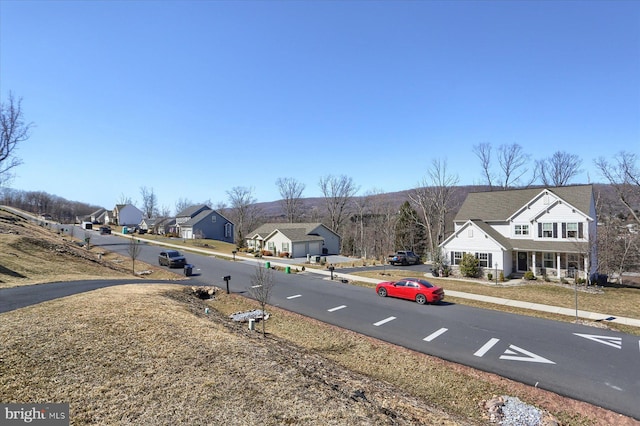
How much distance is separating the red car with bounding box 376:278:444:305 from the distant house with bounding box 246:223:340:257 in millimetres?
26742

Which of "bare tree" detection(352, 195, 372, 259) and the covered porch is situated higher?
"bare tree" detection(352, 195, 372, 259)

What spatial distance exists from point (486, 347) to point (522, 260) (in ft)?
74.2

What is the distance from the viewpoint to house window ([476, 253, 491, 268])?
30141 mm

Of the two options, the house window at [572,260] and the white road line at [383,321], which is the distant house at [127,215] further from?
the house window at [572,260]

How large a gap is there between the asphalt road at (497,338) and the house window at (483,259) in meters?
13.4

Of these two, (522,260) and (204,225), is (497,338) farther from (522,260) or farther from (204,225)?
(204,225)

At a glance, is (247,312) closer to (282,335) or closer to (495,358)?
(282,335)

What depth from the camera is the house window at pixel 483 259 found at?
98.9 feet

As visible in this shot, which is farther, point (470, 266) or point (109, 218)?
point (109, 218)

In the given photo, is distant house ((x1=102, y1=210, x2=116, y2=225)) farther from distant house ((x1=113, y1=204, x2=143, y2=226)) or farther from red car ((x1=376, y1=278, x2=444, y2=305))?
red car ((x1=376, y1=278, x2=444, y2=305))

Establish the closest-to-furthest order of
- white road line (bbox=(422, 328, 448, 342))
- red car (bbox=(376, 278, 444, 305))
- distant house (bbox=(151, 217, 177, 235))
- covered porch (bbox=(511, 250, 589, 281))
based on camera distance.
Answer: white road line (bbox=(422, 328, 448, 342))
red car (bbox=(376, 278, 444, 305))
covered porch (bbox=(511, 250, 589, 281))
distant house (bbox=(151, 217, 177, 235))

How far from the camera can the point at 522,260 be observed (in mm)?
30766

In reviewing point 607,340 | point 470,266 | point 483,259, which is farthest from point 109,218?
point 607,340

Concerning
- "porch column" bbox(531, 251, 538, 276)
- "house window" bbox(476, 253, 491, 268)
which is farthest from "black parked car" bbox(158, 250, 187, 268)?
"porch column" bbox(531, 251, 538, 276)
